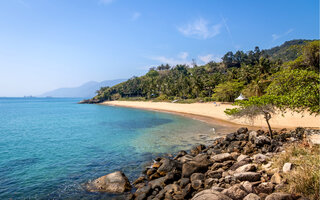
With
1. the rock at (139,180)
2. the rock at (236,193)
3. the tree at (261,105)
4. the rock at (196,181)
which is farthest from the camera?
the tree at (261,105)

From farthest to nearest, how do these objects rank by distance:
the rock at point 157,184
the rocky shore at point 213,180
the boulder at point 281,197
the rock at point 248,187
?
1. the rock at point 157,184
2. the rock at point 248,187
3. the rocky shore at point 213,180
4. the boulder at point 281,197

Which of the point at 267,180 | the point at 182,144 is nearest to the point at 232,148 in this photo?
the point at 182,144

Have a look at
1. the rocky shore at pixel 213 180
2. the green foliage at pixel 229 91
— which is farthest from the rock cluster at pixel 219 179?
the green foliage at pixel 229 91

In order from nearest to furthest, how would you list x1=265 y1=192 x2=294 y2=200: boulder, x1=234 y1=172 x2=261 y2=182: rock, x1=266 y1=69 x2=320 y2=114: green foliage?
x1=265 y1=192 x2=294 y2=200: boulder < x1=234 y1=172 x2=261 y2=182: rock < x1=266 y1=69 x2=320 y2=114: green foliage

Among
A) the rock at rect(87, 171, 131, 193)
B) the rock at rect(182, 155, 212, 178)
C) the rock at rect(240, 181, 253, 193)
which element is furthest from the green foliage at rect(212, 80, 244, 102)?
the rock at rect(240, 181, 253, 193)

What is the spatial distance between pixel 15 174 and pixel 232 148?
57.8ft

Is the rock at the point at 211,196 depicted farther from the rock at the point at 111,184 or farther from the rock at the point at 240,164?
the rock at the point at 111,184

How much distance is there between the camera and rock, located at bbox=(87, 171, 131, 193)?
10.4 meters

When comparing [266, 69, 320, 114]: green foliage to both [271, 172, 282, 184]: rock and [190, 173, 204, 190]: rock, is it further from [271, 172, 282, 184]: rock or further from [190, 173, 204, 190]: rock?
[190, 173, 204, 190]: rock

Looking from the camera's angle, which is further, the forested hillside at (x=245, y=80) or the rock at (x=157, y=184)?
the forested hillside at (x=245, y=80)

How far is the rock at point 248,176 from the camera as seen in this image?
808 cm

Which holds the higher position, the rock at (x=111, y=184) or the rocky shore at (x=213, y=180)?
the rocky shore at (x=213, y=180)

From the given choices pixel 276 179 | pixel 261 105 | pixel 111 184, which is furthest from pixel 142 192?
pixel 261 105

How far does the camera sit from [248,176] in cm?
821
